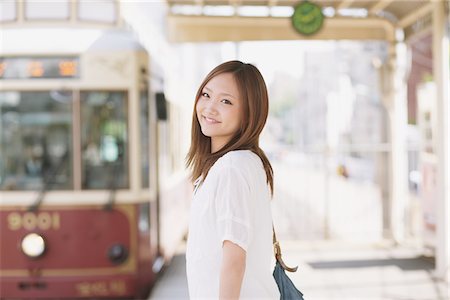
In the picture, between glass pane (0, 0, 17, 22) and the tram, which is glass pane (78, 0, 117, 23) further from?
glass pane (0, 0, 17, 22)

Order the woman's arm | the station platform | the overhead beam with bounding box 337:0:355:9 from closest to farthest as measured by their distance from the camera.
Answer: the woman's arm, the station platform, the overhead beam with bounding box 337:0:355:9

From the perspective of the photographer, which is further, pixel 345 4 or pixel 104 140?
pixel 345 4

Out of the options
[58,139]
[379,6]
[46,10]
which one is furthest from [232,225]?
[379,6]

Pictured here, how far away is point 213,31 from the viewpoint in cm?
774

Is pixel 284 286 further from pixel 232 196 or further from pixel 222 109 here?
pixel 222 109

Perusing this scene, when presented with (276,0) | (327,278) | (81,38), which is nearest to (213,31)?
(276,0)

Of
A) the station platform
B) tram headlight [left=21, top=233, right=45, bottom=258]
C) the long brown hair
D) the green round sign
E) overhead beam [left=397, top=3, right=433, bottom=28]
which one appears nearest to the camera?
the long brown hair

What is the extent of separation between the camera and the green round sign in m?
7.60

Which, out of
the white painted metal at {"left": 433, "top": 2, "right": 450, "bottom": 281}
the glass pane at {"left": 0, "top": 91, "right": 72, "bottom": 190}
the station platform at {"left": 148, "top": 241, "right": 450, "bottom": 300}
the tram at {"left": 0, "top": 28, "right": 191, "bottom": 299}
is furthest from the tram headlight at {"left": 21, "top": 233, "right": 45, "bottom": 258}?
the white painted metal at {"left": 433, "top": 2, "right": 450, "bottom": 281}

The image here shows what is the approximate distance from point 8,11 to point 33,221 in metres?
1.84

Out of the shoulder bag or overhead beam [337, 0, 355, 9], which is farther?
overhead beam [337, 0, 355, 9]

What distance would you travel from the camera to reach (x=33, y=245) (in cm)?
519

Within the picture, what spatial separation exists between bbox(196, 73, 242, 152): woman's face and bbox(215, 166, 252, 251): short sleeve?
184mm

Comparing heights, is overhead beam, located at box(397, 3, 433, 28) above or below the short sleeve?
above
